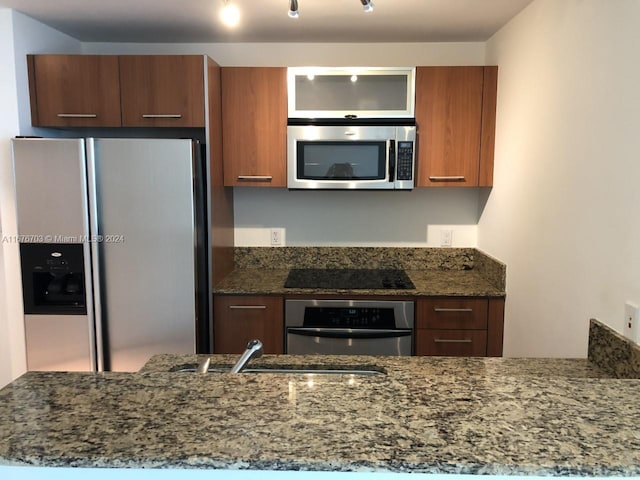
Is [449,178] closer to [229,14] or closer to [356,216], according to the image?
[356,216]

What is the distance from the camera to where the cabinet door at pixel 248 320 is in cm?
258

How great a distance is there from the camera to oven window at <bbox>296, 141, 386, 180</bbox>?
2641mm

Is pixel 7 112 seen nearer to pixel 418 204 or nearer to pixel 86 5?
pixel 86 5

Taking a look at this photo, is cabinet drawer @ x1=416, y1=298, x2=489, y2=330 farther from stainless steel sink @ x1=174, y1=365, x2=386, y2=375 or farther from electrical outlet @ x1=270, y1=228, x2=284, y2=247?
stainless steel sink @ x1=174, y1=365, x2=386, y2=375

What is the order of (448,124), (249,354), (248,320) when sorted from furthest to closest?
(448,124), (248,320), (249,354)

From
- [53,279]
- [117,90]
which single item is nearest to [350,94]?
[117,90]

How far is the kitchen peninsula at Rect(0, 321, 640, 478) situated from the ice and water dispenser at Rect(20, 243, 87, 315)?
1498mm

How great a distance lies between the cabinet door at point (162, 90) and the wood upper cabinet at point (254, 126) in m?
0.26

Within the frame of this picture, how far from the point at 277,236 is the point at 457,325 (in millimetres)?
1300

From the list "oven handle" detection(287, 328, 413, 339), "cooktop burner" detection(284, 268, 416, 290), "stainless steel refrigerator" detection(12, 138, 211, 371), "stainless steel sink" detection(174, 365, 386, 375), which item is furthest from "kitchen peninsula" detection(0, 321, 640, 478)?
"cooktop burner" detection(284, 268, 416, 290)

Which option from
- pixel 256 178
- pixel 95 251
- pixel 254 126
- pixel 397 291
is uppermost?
pixel 254 126

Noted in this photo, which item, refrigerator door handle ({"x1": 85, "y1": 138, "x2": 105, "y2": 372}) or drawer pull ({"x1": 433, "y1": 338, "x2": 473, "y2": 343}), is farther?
drawer pull ({"x1": 433, "y1": 338, "x2": 473, "y2": 343})

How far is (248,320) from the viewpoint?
102 inches

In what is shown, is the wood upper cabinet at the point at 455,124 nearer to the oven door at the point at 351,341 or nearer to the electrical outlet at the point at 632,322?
the oven door at the point at 351,341
